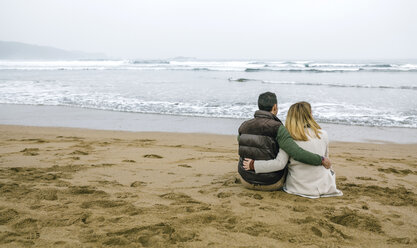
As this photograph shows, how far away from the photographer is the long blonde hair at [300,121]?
372cm

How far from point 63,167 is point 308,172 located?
346 centimetres

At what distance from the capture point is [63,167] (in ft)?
16.3

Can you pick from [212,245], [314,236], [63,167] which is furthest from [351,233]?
[63,167]

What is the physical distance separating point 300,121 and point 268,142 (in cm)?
42

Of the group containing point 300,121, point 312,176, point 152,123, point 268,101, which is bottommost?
point 152,123

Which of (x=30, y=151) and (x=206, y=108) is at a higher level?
(x=206, y=108)

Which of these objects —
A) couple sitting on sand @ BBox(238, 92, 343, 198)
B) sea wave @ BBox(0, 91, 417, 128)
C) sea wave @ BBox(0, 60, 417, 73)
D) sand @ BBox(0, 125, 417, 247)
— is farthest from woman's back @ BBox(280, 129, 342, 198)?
sea wave @ BBox(0, 60, 417, 73)

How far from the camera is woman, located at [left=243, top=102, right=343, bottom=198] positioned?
373 centimetres

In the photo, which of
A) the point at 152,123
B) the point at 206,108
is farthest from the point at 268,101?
the point at 206,108

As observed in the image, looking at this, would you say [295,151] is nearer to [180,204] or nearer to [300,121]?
[300,121]

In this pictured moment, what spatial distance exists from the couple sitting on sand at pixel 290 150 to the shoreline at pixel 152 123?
4.37m

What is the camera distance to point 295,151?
3.65 meters

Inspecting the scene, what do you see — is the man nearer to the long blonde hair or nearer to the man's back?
the man's back

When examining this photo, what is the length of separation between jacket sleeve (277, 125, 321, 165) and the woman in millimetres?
106
